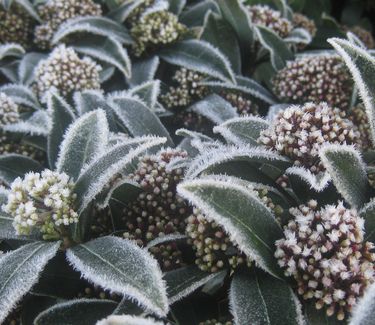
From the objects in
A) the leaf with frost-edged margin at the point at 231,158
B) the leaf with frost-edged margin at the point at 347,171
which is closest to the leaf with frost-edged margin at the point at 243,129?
the leaf with frost-edged margin at the point at 231,158

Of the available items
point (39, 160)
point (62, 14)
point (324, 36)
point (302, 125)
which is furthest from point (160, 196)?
point (324, 36)

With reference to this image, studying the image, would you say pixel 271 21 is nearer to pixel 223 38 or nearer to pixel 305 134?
pixel 223 38

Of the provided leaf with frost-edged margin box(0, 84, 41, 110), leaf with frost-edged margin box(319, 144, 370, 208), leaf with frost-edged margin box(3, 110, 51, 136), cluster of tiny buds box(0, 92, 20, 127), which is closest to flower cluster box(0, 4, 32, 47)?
leaf with frost-edged margin box(0, 84, 41, 110)

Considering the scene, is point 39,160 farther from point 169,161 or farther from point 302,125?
point 302,125

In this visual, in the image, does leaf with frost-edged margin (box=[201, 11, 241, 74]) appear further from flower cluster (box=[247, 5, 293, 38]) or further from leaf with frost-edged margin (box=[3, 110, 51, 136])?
leaf with frost-edged margin (box=[3, 110, 51, 136])

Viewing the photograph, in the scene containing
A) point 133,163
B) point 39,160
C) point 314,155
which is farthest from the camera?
point 39,160

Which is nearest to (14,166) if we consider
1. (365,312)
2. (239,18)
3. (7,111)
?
(7,111)

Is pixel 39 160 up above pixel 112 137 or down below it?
below
